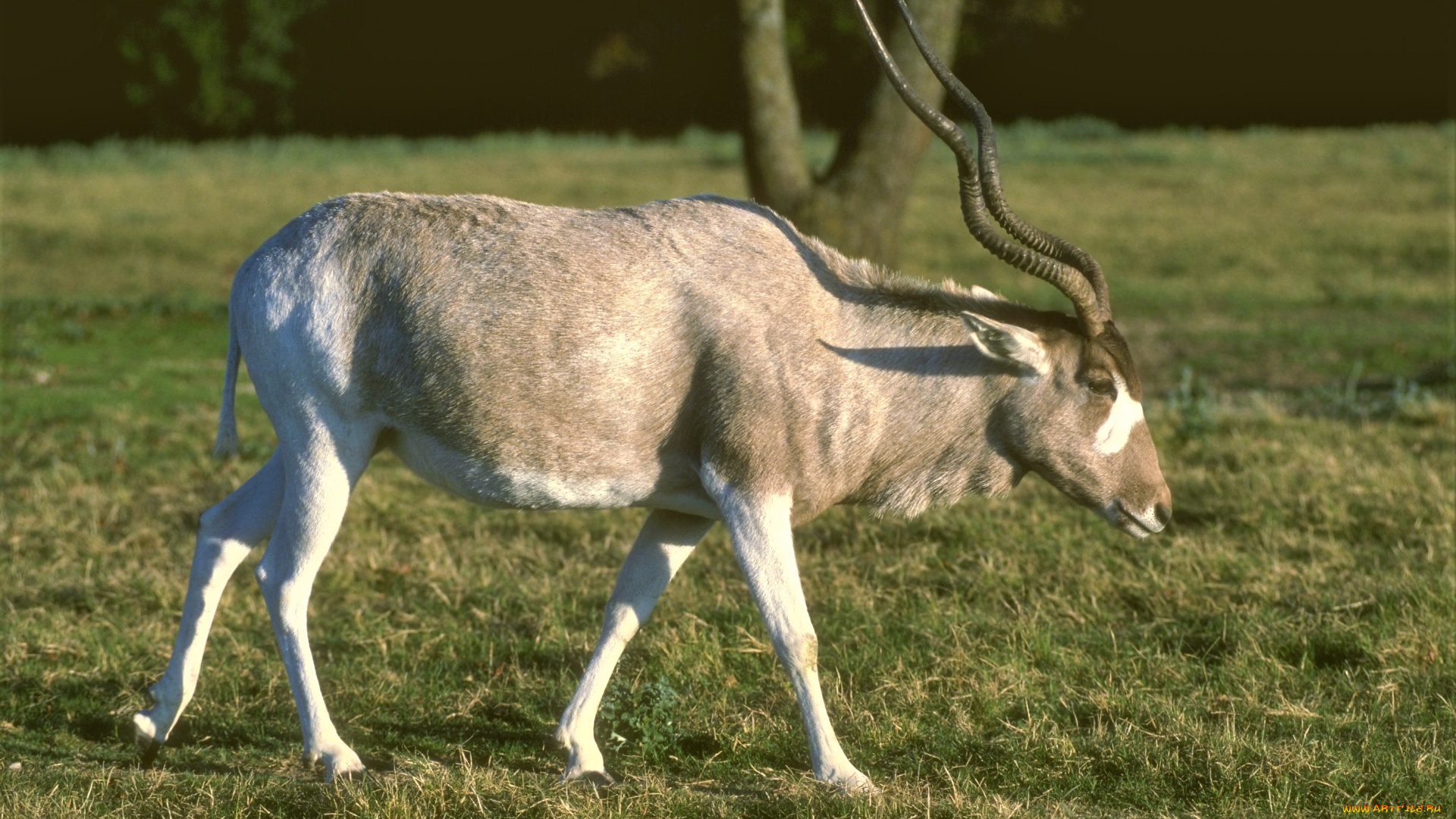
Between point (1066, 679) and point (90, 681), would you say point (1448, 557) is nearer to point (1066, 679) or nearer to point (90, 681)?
point (1066, 679)

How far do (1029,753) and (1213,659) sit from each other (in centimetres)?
133

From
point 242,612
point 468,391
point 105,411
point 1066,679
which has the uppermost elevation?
point 468,391

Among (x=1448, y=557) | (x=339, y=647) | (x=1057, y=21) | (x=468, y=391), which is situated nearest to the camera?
(x=468, y=391)

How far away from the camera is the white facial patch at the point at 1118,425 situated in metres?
5.58

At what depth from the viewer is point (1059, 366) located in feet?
18.2

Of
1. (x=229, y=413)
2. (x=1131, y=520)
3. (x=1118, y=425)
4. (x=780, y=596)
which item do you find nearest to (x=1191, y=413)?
(x=1131, y=520)

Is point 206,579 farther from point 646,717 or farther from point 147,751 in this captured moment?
point 646,717

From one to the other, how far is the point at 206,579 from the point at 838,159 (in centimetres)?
747

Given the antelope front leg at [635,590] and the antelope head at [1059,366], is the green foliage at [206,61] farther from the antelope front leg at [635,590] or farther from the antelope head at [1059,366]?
the antelope head at [1059,366]

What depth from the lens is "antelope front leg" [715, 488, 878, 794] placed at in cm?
521

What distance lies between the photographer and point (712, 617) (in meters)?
6.96

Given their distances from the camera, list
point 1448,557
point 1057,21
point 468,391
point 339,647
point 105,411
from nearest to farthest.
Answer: point 468,391, point 339,647, point 1448,557, point 105,411, point 1057,21

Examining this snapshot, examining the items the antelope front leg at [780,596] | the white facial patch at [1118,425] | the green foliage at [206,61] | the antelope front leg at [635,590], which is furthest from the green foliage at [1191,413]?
the green foliage at [206,61]

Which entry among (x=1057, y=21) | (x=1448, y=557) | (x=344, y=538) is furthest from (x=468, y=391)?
(x=1057, y=21)
